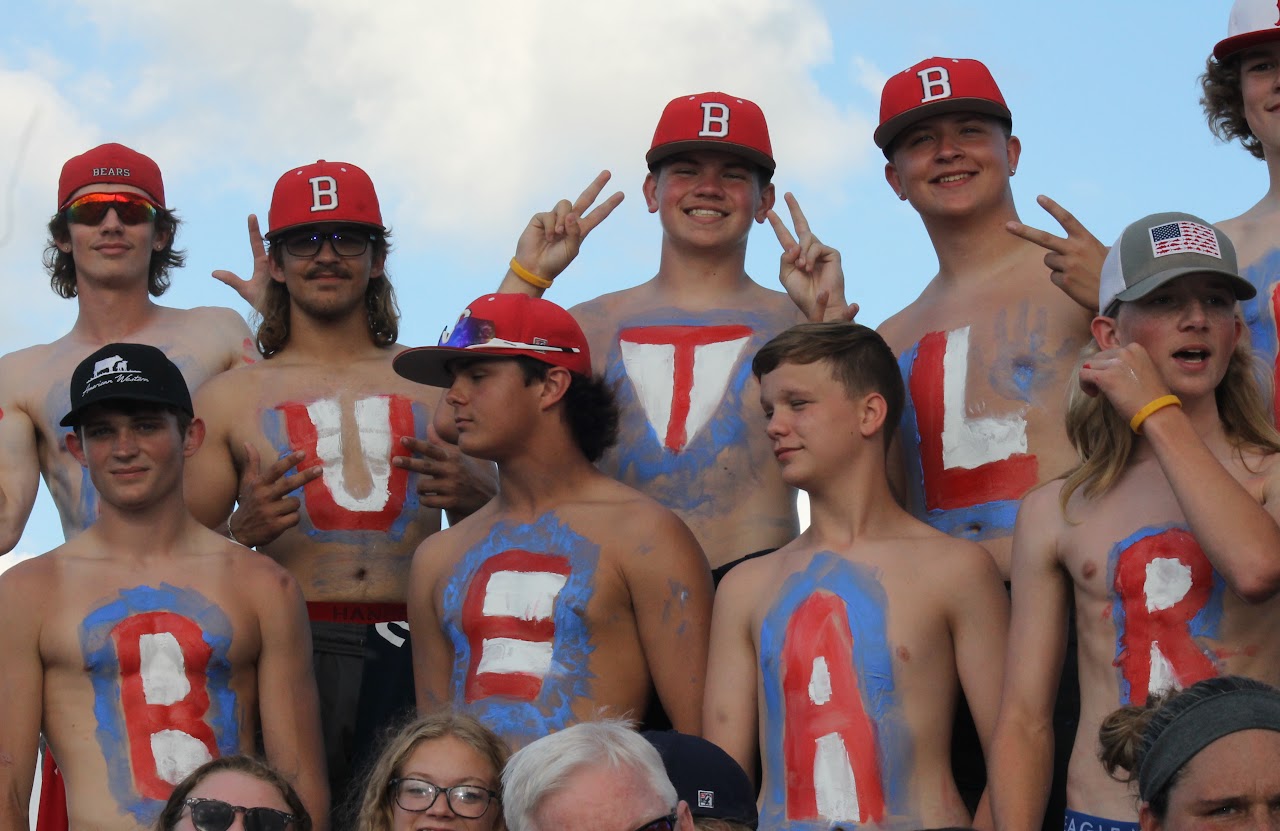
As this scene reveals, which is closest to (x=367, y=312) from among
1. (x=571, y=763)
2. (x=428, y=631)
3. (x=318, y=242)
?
(x=318, y=242)

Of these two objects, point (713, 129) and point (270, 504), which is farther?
point (713, 129)

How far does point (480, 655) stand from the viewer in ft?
21.4

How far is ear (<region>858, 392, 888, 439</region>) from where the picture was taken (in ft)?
20.6

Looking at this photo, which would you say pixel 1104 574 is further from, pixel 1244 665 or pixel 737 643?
pixel 737 643

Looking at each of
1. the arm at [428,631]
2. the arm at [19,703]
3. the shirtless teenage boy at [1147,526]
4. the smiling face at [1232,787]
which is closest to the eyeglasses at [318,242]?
the arm at [428,631]

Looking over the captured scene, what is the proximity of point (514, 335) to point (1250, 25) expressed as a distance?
103 inches

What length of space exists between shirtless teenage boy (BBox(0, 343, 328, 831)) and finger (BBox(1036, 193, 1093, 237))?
280cm

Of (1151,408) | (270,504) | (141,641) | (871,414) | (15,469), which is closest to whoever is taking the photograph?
(1151,408)

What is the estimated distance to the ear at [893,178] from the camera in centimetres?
729


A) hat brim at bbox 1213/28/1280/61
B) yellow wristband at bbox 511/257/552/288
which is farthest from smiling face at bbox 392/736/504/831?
hat brim at bbox 1213/28/1280/61

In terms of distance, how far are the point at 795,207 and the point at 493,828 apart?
10.2 ft

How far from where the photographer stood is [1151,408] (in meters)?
5.22

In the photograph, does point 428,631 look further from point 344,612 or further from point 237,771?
point 237,771

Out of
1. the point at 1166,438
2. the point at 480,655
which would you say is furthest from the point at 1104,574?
the point at 480,655
